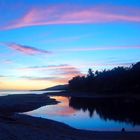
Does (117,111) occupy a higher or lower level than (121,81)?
lower

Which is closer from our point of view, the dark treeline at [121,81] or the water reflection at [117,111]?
the water reflection at [117,111]

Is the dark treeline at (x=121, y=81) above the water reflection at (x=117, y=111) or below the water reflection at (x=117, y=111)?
above

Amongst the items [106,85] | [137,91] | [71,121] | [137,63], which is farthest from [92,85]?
[71,121]

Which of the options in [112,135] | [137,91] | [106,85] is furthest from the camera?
[106,85]

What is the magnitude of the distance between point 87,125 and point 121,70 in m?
125

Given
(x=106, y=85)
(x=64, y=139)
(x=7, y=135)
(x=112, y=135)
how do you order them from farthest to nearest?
(x=106, y=85) → (x=112, y=135) → (x=64, y=139) → (x=7, y=135)

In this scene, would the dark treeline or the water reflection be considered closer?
the water reflection

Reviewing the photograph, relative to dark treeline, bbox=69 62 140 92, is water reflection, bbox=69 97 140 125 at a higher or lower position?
lower

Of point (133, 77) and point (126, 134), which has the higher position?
point (133, 77)

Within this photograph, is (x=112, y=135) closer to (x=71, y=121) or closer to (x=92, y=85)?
(x=71, y=121)

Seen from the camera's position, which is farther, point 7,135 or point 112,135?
point 112,135

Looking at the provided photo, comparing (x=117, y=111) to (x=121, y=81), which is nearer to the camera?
(x=117, y=111)

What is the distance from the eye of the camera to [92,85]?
199875mm

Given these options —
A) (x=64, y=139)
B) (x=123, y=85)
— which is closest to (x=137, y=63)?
(x=123, y=85)
